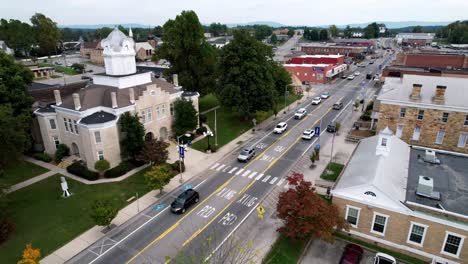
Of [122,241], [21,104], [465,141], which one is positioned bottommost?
[122,241]

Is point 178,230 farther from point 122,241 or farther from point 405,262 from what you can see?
point 405,262

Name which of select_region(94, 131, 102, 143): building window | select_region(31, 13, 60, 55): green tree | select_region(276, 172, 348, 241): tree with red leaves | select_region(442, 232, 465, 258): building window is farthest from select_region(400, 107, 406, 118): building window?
select_region(31, 13, 60, 55): green tree

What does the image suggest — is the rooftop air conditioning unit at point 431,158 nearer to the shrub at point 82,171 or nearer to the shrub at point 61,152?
the shrub at point 82,171

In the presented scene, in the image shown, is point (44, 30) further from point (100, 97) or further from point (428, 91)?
point (428, 91)

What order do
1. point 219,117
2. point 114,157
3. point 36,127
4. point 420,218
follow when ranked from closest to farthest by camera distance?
point 420,218
point 114,157
point 36,127
point 219,117

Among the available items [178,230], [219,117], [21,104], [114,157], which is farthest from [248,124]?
[21,104]

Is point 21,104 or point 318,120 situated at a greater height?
point 21,104

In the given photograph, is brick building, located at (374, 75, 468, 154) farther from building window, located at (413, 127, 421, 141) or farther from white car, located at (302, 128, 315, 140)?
white car, located at (302, 128, 315, 140)
